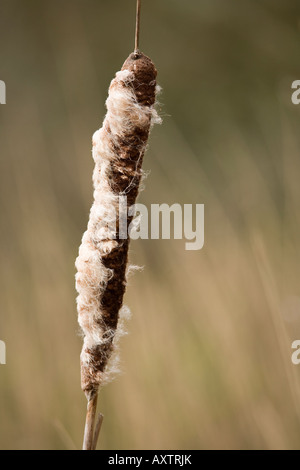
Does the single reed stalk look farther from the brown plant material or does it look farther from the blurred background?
the blurred background

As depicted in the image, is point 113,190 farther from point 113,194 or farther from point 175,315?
point 175,315

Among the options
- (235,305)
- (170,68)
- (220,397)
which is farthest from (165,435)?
(170,68)

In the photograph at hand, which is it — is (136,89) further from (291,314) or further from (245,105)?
(245,105)

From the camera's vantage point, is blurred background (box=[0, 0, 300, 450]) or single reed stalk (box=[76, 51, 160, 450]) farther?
blurred background (box=[0, 0, 300, 450])

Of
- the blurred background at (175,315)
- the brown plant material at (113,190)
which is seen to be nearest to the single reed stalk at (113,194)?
the brown plant material at (113,190)

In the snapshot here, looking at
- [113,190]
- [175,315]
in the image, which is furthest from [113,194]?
[175,315]

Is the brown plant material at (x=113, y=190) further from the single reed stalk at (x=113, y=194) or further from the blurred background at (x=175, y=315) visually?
the blurred background at (x=175, y=315)

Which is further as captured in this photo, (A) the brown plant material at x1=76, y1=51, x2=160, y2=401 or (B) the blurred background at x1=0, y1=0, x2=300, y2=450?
(B) the blurred background at x1=0, y1=0, x2=300, y2=450

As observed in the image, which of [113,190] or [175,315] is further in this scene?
[175,315]

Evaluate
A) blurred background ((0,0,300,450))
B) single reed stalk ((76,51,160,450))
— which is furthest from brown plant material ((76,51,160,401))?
blurred background ((0,0,300,450))
